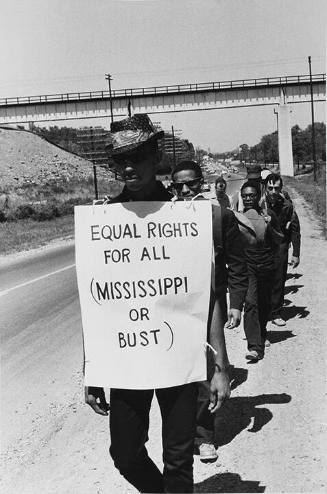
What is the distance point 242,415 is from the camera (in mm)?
5297

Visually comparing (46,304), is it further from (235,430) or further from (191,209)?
(191,209)

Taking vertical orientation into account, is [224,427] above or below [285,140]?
below

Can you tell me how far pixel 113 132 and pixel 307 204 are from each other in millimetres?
29980

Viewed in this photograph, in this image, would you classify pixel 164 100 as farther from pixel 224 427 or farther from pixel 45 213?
pixel 224 427

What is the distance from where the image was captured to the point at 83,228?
3.02 metres

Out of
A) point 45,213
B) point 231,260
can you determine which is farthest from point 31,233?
point 231,260

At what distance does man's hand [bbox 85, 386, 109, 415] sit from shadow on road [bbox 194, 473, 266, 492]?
119 cm

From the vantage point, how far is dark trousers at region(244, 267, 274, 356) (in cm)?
687

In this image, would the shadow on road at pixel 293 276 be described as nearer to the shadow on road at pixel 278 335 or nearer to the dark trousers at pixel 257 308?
the shadow on road at pixel 278 335

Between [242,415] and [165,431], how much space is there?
7.75 ft

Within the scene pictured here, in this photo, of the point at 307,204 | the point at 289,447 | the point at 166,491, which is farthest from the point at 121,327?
the point at 307,204

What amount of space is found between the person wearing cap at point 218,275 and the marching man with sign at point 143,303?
0.15 metres

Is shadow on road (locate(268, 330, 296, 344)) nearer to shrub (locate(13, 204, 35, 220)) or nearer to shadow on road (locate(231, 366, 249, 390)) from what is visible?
shadow on road (locate(231, 366, 249, 390))

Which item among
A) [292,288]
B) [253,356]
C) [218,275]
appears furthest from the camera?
[292,288]
